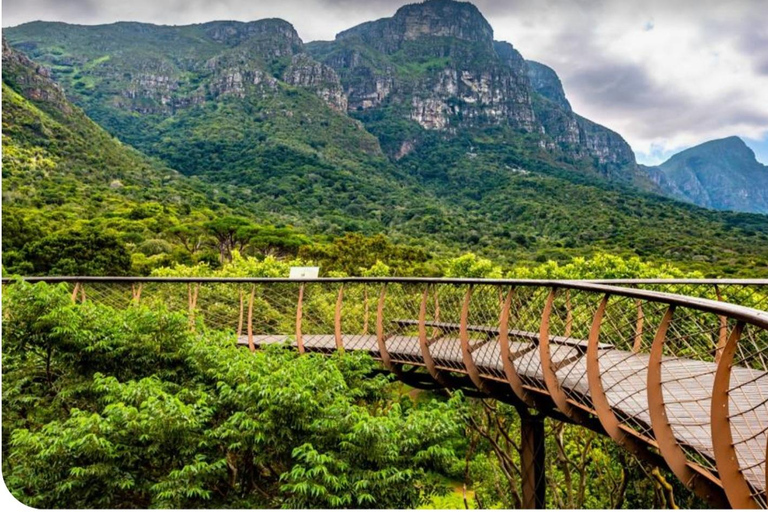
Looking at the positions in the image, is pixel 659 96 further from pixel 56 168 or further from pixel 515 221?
pixel 56 168

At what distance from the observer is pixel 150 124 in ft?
299

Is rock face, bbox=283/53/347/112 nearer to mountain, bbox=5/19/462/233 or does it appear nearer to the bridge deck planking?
mountain, bbox=5/19/462/233

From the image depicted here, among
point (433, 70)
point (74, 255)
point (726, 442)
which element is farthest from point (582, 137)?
point (726, 442)

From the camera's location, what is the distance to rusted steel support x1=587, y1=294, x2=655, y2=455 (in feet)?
9.58

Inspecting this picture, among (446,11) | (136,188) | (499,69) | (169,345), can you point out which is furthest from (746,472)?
(446,11)

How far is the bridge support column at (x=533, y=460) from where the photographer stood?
16.4 ft

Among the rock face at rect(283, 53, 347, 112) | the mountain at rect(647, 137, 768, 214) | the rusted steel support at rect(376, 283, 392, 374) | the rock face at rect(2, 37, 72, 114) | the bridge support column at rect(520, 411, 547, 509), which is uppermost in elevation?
the rock face at rect(283, 53, 347, 112)

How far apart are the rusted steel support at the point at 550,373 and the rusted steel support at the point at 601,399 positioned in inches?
19.2

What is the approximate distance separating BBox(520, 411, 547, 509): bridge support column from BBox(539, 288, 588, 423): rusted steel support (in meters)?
1.43

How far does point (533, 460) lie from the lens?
503 cm

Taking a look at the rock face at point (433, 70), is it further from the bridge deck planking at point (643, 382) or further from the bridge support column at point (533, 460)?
the bridge support column at point (533, 460)

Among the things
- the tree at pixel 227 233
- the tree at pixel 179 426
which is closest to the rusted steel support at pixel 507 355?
the tree at pixel 179 426

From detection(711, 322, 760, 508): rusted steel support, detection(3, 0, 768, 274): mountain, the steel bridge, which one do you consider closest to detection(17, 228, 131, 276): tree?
detection(3, 0, 768, 274): mountain

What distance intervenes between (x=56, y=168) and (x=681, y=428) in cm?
5406
